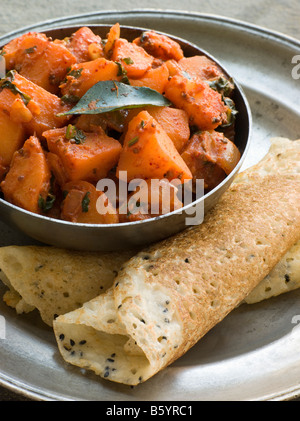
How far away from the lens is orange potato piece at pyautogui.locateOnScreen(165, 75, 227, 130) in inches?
117

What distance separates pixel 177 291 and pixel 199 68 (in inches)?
57.9

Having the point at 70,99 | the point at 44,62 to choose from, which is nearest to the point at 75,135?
the point at 70,99

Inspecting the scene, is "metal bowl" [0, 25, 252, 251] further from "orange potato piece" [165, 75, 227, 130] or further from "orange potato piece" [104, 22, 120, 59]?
"orange potato piece" [104, 22, 120, 59]

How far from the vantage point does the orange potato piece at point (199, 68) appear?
3330 mm

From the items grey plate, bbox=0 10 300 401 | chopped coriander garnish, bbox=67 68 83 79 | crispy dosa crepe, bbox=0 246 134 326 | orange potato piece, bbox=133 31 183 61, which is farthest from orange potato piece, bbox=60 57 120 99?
grey plate, bbox=0 10 300 401

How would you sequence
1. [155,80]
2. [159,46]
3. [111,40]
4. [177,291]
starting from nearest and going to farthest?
1. [177,291]
2. [155,80]
3. [111,40]
4. [159,46]

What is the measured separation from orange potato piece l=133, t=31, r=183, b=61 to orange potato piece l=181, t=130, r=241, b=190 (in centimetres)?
66

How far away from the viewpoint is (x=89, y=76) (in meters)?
2.95

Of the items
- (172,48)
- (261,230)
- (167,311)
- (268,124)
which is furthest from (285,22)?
(167,311)

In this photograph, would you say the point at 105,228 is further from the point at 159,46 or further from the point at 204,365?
the point at 159,46

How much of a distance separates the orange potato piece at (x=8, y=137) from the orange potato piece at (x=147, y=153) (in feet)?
1.85

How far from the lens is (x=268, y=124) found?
409 centimetres

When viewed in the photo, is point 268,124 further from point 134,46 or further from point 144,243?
point 144,243
